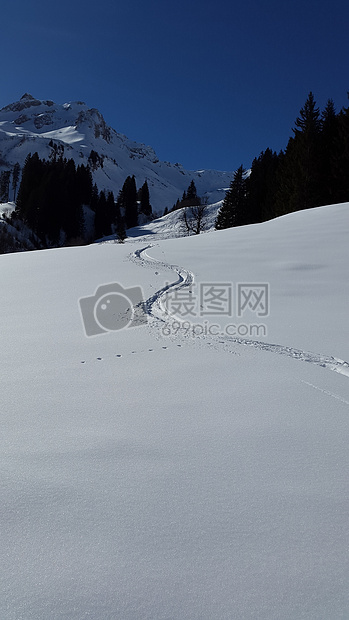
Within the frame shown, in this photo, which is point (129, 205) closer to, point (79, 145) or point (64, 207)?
point (64, 207)

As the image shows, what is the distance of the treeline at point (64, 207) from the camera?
1887 inches

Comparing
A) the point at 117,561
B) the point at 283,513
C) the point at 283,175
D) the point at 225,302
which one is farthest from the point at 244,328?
the point at 283,175

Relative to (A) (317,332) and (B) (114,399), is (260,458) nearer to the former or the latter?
(B) (114,399)

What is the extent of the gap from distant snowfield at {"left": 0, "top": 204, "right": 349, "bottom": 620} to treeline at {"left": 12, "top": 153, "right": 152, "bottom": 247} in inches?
1682

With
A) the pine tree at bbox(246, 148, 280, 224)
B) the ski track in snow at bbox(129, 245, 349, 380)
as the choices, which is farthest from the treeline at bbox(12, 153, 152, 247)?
the ski track in snow at bbox(129, 245, 349, 380)

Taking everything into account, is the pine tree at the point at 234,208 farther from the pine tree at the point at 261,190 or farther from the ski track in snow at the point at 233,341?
the ski track in snow at the point at 233,341

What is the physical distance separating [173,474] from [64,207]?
53194mm

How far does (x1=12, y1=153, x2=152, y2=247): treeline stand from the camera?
4794cm

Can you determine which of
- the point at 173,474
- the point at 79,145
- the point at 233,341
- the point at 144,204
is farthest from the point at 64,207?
the point at 79,145

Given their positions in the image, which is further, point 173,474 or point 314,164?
point 314,164

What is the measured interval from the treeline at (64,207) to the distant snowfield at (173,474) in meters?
42.7

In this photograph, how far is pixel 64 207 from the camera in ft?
164

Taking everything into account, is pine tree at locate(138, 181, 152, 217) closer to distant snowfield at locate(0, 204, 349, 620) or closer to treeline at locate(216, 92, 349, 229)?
treeline at locate(216, 92, 349, 229)

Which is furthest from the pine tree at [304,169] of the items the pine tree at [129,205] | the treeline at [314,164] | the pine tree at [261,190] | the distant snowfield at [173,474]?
the pine tree at [129,205]
